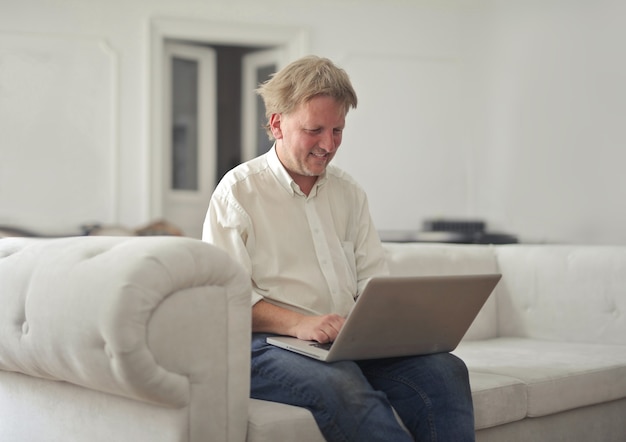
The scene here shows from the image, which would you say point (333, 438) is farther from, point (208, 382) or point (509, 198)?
point (509, 198)

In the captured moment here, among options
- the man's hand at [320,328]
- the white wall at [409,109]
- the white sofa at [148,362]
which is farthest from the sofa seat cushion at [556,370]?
the white wall at [409,109]

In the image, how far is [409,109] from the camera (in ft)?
23.1

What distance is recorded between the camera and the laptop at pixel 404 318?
167cm

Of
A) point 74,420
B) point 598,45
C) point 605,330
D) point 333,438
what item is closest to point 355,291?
point 333,438

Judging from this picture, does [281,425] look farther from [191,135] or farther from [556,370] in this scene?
[191,135]

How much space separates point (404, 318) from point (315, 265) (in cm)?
33

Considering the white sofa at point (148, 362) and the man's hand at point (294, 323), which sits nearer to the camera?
the white sofa at point (148, 362)

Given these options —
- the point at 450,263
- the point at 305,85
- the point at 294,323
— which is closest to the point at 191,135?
the point at 450,263

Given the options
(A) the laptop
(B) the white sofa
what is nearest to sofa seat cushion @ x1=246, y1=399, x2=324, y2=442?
(B) the white sofa

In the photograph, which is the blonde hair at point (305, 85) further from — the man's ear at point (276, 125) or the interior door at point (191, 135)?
the interior door at point (191, 135)

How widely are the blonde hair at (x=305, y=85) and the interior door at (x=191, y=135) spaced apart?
4.89m

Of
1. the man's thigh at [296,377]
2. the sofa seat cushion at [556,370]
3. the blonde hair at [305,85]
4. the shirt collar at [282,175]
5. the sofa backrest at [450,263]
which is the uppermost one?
the blonde hair at [305,85]

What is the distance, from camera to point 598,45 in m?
5.62

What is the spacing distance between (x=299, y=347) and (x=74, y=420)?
0.50 metres
